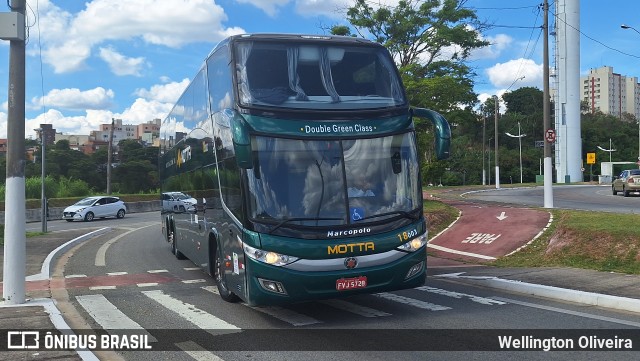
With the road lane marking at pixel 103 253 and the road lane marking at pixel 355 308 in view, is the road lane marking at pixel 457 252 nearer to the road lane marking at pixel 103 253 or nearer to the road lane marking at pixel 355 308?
the road lane marking at pixel 355 308

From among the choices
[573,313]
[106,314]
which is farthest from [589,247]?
[106,314]

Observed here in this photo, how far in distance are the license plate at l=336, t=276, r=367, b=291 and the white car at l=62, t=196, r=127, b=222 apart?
111 ft

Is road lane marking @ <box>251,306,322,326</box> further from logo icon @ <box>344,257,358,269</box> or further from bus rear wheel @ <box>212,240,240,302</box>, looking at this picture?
logo icon @ <box>344,257,358,269</box>

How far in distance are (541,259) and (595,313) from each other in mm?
5989

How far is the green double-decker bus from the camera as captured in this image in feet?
24.9

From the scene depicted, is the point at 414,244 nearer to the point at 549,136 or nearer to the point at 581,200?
the point at 549,136

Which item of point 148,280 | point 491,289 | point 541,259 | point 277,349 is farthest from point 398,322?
point 541,259

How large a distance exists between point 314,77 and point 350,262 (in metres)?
2.72

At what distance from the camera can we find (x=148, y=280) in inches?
494

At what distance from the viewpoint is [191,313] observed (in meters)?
8.96

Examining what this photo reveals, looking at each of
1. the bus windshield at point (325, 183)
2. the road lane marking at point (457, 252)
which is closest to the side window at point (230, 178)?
the bus windshield at point (325, 183)

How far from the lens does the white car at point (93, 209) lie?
3784 centimetres

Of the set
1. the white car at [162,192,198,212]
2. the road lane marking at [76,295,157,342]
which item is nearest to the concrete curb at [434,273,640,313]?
the white car at [162,192,198,212]

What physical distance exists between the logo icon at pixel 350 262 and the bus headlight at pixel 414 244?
687 millimetres
